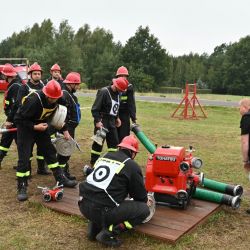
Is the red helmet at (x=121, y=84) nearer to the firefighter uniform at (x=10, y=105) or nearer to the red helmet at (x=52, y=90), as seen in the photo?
the firefighter uniform at (x=10, y=105)

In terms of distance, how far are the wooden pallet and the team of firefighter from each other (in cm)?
30

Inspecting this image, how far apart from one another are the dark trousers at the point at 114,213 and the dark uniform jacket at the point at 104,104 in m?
2.99

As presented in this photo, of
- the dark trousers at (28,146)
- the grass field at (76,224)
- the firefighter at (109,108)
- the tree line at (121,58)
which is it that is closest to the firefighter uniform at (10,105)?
the grass field at (76,224)

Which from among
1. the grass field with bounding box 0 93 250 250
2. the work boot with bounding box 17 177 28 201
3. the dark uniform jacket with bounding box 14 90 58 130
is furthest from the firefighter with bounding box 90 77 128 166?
the work boot with bounding box 17 177 28 201

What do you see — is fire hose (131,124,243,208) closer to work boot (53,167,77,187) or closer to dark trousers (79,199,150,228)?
dark trousers (79,199,150,228)

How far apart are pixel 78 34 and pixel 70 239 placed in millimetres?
76418

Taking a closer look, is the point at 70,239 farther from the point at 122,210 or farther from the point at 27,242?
the point at 122,210

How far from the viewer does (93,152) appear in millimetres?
8078

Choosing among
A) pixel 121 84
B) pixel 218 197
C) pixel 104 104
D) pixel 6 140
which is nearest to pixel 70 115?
pixel 104 104

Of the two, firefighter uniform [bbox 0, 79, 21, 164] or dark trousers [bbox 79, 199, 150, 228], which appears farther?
firefighter uniform [bbox 0, 79, 21, 164]

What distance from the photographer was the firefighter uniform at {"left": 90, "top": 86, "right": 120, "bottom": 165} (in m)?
7.47

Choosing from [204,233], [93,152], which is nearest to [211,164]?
[93,152]

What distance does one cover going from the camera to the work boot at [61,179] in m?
6.36

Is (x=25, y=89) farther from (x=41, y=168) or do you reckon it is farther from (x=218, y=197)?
(x=218, y=197)
